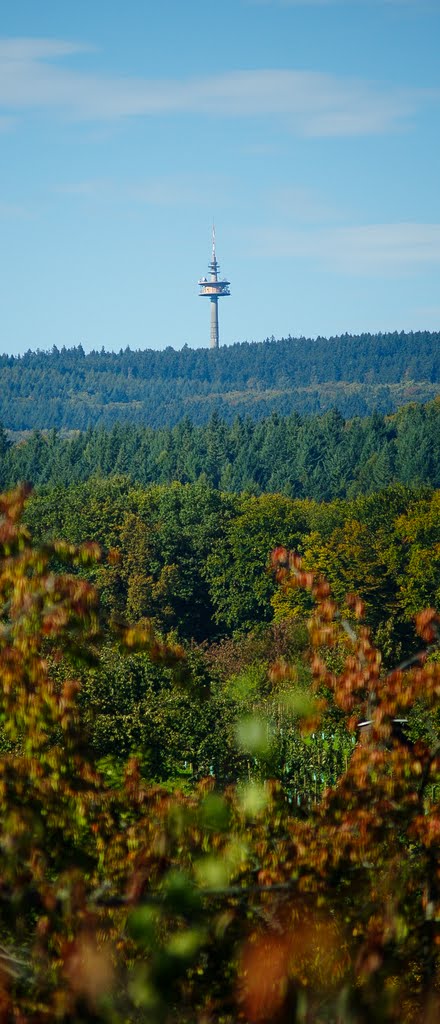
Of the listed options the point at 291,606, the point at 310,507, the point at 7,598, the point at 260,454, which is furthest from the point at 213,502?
the point at 7,598

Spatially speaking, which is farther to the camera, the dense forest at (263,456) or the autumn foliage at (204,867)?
the dense forest at (263,456)

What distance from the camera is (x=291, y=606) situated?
65562mm

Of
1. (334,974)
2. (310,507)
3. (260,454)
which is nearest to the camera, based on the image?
(334,974)

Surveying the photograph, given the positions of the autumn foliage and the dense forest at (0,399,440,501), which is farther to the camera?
the dense forest at (0,399,440,501)

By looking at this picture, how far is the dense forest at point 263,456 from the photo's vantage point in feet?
405

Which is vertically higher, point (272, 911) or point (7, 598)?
point (7, 598)

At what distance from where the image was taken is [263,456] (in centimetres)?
13438

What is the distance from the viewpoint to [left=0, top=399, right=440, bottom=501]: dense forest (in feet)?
405

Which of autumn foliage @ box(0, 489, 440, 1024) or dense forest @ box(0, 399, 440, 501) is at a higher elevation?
autumn foliage @ box(0, 489, 440, 1024)

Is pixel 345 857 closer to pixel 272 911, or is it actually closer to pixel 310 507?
pixel 272 911

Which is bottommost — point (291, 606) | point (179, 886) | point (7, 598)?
point (291, 606)

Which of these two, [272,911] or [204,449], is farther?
[204,449]

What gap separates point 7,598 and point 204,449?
5228 inches

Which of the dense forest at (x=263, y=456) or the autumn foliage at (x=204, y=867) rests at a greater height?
the autumn foliage at (x=204, y=867)
